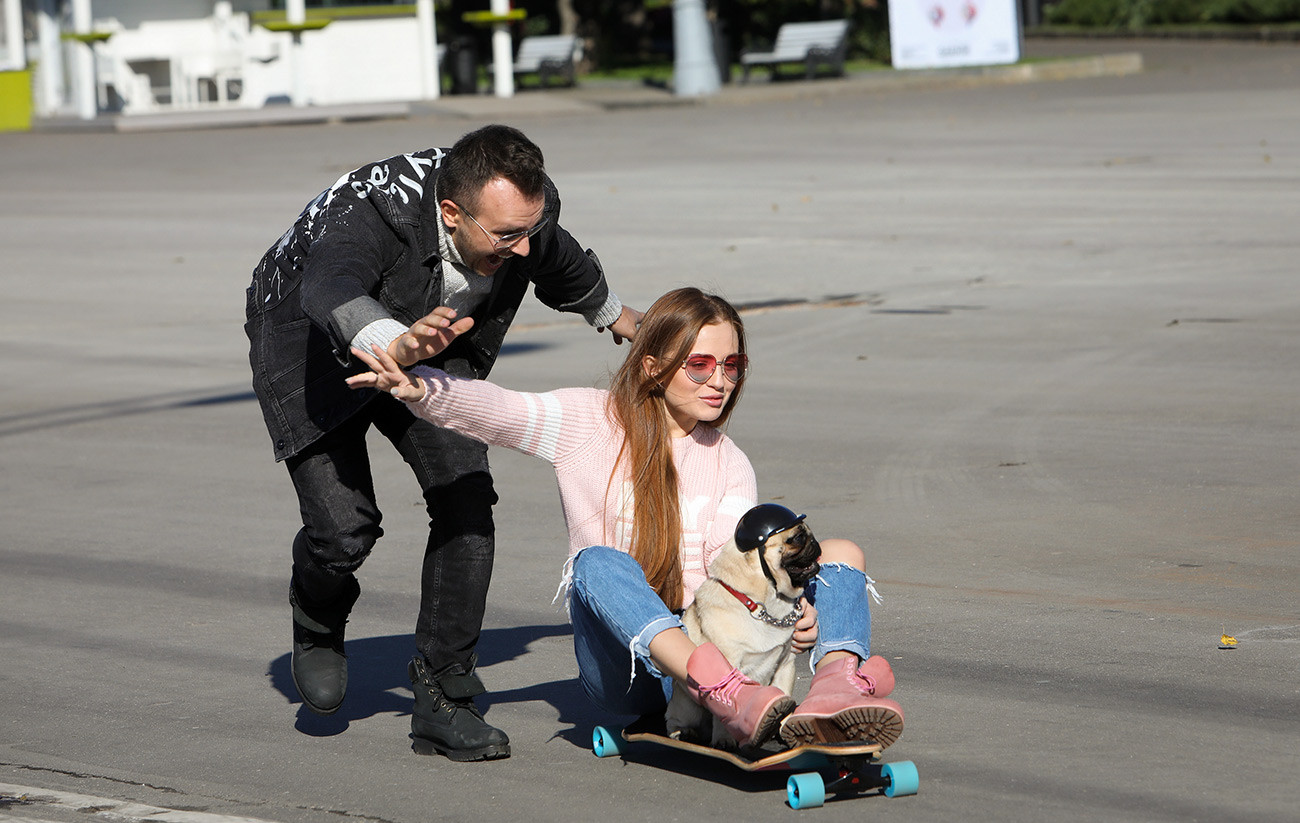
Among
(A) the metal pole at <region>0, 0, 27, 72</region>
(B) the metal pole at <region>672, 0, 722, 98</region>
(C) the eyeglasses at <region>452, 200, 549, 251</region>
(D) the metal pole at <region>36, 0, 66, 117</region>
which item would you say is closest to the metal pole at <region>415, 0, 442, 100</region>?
(B) the metal pole at <region>672, 0, 722, 98</region>

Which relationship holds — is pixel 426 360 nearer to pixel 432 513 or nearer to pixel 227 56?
pixel 432 513

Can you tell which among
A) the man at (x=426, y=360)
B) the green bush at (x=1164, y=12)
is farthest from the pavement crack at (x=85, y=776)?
the green bush at (x=1164, y=12)

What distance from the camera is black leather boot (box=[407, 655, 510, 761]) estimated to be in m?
4.69

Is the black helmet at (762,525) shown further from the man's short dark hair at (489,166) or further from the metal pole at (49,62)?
the metal pole at (49,62)

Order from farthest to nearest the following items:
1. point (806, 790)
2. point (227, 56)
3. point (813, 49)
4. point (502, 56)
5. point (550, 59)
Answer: point (550, 59) → point (227, 56) → point (813, 49) → point (502, 56) → point (806, 790)

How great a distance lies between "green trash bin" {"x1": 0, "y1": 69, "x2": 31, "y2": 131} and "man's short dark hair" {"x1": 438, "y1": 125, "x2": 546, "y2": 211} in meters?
36.1

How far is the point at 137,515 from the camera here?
318 inches

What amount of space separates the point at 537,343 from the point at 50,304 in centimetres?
542

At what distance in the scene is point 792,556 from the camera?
13.3ft

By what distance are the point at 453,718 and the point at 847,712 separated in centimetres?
123

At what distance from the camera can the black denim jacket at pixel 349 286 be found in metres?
4.41

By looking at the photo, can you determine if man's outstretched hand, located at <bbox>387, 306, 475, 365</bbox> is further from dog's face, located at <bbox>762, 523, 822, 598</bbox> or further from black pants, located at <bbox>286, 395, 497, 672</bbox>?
dog's face, located at <bbox>762, 523, 822, 598</bbox>

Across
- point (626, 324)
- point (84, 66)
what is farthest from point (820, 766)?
point (84, 66)

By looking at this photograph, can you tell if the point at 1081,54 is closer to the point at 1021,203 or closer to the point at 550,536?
the point at 1021,203
